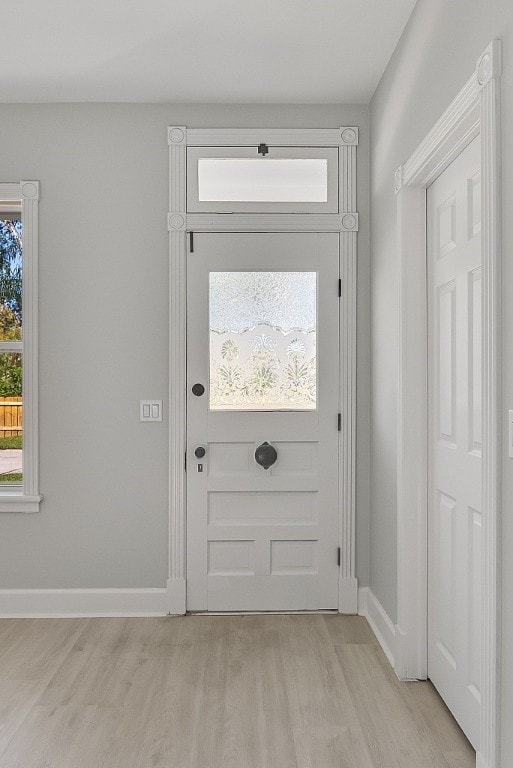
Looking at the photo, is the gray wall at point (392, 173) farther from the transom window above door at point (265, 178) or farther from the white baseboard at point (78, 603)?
the white baseboard at point (78, 603)

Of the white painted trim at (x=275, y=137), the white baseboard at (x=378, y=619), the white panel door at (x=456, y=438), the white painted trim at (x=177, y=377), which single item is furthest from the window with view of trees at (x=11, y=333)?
the white panel door at (x=456, y=438)

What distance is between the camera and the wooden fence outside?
356cm

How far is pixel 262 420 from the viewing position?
11.4 feet

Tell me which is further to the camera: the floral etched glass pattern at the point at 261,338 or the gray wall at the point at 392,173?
the floral etched glass pattern at the point at 261,338

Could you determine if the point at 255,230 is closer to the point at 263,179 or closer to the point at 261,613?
the point at 263,179

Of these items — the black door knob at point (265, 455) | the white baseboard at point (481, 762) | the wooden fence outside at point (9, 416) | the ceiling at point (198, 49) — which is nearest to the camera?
the white baseboard at point (481, 762)

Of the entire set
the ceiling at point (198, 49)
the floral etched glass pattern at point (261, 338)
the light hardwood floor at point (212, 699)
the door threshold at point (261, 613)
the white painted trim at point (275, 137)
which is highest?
the ceiling at point (198, 49)

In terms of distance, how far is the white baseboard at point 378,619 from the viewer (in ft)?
9.56

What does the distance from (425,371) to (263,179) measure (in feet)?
4.81

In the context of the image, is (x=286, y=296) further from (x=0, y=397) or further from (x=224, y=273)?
(x=0, y=397)

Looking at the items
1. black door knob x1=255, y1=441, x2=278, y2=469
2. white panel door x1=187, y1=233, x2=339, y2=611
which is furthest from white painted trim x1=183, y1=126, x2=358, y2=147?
black door knob x1=255, y1=441, x2=278, y2=469

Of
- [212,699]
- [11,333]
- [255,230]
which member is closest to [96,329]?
[11,333]

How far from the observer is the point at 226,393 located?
3484mm

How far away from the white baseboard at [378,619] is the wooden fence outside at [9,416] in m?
2.04
